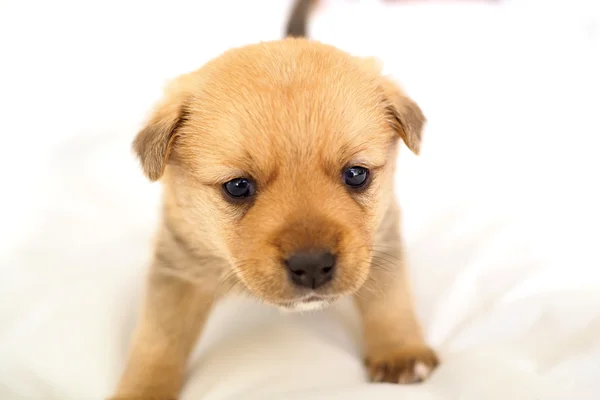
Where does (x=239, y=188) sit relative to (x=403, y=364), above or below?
above

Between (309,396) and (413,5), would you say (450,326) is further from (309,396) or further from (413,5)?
(413,5)

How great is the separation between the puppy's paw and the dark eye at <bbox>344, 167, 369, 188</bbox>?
726mm

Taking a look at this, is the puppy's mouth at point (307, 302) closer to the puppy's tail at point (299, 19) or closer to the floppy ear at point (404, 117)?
the floppy ear at point (404, 117)

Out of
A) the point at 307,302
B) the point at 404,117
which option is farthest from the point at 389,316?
the point at 404,117

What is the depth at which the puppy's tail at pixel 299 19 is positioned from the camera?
4188 millimetres

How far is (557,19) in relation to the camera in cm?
507

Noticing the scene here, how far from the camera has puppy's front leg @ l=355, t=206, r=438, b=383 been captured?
8.90 ft

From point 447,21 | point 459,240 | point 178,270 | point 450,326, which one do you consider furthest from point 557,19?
point 178,270

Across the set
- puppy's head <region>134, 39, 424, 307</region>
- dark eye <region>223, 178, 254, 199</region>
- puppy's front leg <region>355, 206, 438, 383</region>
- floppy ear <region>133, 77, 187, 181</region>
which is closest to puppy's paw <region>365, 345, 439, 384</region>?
puppy's front leg <region>355, 206, 438, 383</region>

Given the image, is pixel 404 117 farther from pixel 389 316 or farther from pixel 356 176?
pixel 389 316

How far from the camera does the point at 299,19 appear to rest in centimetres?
429

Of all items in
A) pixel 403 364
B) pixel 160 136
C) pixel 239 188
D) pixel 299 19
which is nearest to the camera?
pixel 239 188

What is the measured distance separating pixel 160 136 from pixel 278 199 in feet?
1.76

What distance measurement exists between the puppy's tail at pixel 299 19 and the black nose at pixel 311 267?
7.37 ft
